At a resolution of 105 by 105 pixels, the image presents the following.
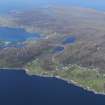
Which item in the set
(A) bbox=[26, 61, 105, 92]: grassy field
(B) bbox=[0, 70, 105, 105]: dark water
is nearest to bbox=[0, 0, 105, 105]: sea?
(B) bbox=[0, 70, 105, 105]: dark water

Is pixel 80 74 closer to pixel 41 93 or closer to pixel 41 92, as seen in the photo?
pixel 41 92

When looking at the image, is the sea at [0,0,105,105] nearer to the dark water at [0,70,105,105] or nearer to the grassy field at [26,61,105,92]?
the dark water at [0,70,105,105]

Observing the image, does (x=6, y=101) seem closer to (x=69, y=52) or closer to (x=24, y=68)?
(x=24, y=68)

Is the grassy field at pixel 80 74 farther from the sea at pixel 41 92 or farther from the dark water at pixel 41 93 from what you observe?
the dark water at pixel 41 93

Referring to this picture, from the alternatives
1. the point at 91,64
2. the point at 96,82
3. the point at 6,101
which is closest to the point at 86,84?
the point at 96,82

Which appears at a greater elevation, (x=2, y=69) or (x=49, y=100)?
(x=49, y=100)

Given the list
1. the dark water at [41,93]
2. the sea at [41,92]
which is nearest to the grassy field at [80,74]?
the sea at [41,92]

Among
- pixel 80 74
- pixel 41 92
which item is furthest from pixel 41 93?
pixel 80 74
